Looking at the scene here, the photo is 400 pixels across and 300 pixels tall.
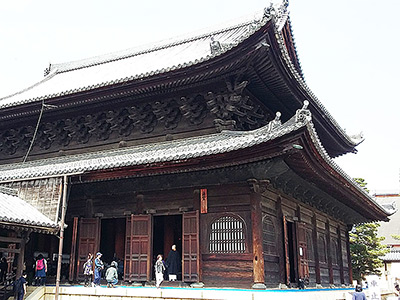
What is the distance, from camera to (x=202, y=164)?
42.3 feet

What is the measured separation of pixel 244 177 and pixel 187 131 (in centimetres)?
363

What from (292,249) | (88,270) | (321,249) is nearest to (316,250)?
(321,249)

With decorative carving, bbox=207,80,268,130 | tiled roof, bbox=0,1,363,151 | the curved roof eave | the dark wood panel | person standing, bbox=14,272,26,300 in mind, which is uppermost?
tiled roof, bbox=0,1,363,151

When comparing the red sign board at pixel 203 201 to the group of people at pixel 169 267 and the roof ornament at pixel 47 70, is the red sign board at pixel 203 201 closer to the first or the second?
the group of people at pixel 169 267

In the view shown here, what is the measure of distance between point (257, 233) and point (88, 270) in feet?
19.9

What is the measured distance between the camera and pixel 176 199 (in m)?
14.4

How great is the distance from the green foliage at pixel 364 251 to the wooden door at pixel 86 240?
79.3 ft

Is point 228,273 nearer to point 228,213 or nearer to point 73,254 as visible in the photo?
point 228,213

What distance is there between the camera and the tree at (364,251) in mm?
33375

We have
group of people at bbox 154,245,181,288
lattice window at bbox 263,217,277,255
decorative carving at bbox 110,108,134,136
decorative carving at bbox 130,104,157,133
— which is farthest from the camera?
decorative carving at bbox 110,108,134,136

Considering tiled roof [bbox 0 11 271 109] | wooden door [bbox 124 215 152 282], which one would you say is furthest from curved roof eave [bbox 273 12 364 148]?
wooden door [bbox 124 215 152 282]

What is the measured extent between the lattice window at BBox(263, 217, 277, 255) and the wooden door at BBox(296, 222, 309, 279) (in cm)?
205

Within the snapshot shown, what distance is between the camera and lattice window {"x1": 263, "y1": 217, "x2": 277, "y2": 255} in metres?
13.4

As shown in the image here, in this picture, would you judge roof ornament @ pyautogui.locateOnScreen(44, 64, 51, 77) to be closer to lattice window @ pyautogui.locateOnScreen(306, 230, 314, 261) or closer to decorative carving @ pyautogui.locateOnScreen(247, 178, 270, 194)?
lattice window @ pyautogui.locateOnScreen(306, 230, 314, 261)
